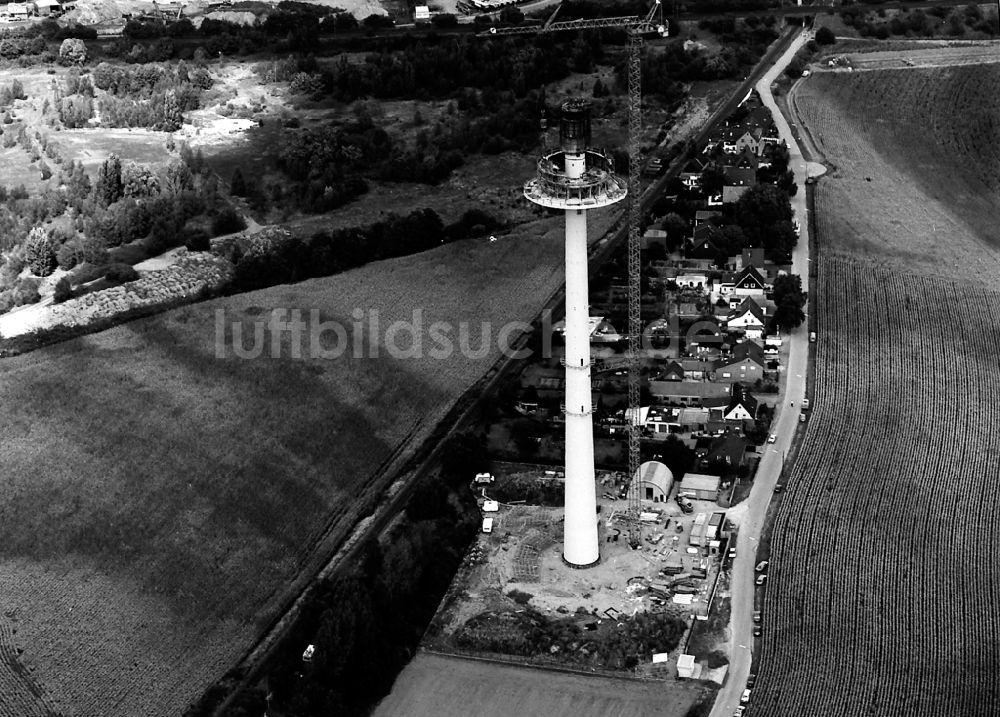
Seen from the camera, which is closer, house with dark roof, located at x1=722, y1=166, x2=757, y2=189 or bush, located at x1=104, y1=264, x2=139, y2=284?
bush, located at x1=104, y1=264, x2=139, y2=284

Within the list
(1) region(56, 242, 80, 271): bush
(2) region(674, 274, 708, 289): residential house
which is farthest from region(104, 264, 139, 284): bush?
(2) region(674, 274, 708, 289): residential house

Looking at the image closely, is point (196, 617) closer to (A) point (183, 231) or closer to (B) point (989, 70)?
(A) point (183, 231)

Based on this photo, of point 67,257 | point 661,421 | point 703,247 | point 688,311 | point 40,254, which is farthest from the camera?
point 703,247

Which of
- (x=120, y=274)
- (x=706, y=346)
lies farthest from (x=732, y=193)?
(x=120, y=274)

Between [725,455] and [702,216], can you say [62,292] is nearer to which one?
[725,455]

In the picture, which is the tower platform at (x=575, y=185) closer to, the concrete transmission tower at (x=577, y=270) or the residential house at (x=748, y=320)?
the concrete transmission tower at (x=577, y=270)

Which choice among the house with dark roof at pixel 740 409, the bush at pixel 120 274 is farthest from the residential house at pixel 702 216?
the bush at pixel 120 274

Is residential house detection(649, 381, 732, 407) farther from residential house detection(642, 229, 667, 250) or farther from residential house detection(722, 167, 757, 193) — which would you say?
residential house detection(722, 167, 757, 193)

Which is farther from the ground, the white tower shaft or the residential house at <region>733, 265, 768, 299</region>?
the white tower shaft
